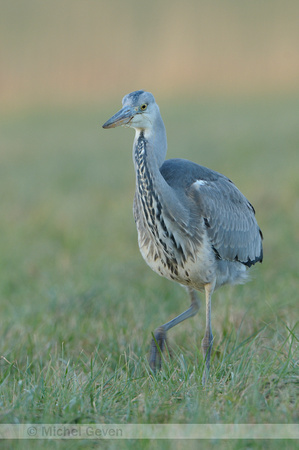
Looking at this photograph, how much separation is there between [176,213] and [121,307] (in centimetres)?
169

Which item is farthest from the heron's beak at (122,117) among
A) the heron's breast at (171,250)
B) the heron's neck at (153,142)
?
the heron's breast at (171,250)

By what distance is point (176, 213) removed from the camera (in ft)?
13.7

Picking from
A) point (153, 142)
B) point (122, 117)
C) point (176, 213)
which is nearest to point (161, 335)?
point (176, 213)

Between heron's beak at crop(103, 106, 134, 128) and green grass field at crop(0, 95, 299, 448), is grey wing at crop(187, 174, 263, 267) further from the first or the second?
heron's beak at crop(103, 106, 134, 128)

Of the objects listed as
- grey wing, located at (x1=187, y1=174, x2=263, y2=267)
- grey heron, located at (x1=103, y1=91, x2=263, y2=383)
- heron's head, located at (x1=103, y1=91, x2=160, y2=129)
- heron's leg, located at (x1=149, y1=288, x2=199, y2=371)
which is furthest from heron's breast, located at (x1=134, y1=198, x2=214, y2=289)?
heron's head, located at (x1=103, y1=91, x2=160, y2=129)

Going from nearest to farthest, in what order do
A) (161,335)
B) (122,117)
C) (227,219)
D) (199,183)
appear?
(122,117) → (199,183) → (161,335) → (227,219)

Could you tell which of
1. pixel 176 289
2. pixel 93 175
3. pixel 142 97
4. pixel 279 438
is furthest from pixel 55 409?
pixel 93 175

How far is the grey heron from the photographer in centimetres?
415

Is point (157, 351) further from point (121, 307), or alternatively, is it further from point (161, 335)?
point (121, 307)

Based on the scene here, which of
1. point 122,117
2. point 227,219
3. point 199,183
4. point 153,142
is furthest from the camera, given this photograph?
point 227,219

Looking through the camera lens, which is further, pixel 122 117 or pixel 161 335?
pixel 161 335

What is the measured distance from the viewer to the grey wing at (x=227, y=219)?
14.4 feet

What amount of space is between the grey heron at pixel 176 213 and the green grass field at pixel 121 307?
1.49 ft

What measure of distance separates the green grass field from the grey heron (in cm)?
45
